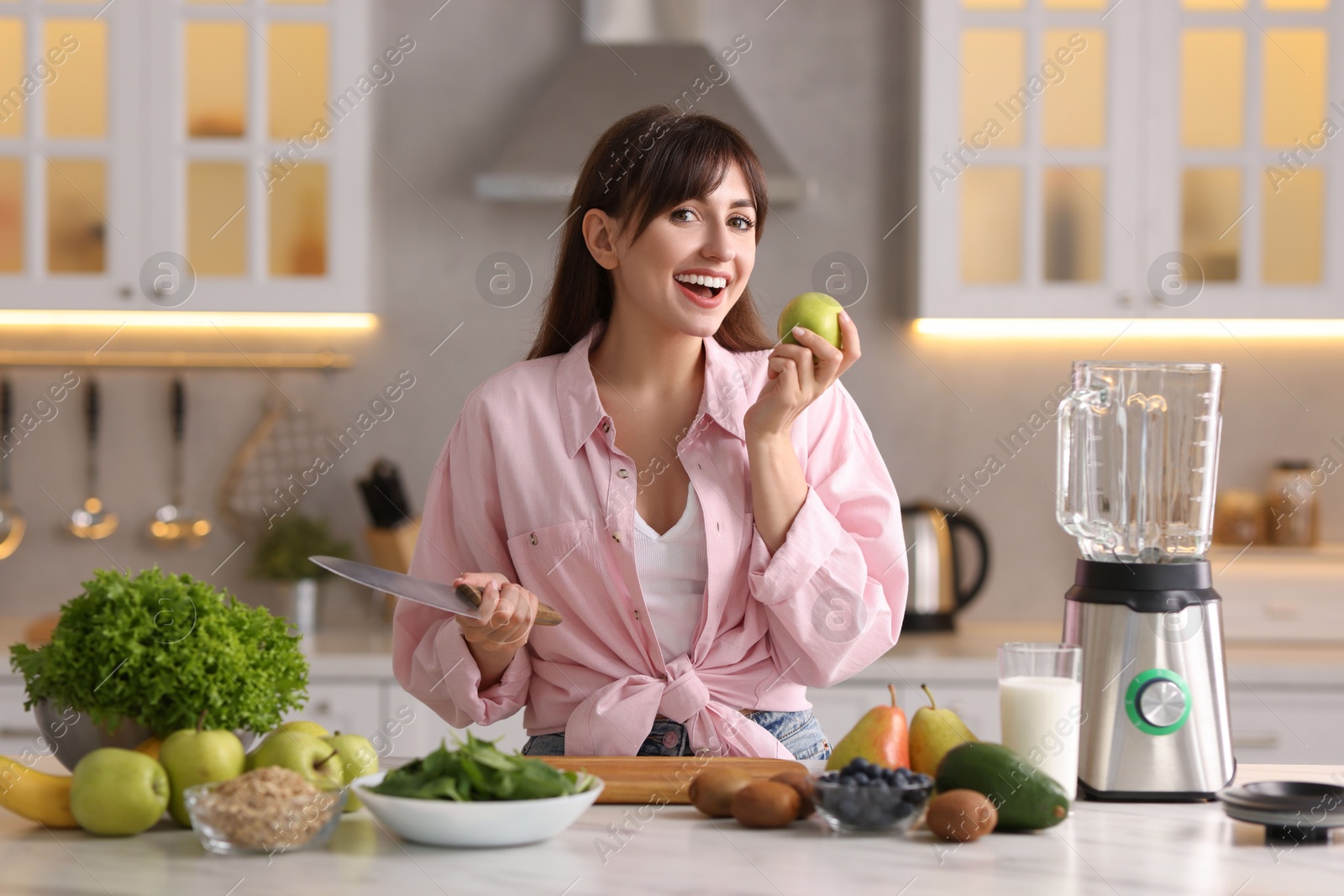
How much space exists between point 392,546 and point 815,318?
1724 mm

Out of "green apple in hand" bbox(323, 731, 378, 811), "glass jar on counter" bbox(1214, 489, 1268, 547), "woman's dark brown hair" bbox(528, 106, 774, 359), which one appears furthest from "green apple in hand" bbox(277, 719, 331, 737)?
"glass jar on counter" bbox(1214, 489, 1268, 547)

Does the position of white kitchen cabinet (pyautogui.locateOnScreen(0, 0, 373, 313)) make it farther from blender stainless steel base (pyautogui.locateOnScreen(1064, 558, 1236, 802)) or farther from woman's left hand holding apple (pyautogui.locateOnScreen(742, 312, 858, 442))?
blender stainless steel base (pyautogui.locateOnScreen(1064, 558, 1236, 802))

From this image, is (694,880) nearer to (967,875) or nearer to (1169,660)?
(967,875)

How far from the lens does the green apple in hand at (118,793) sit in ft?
3.45

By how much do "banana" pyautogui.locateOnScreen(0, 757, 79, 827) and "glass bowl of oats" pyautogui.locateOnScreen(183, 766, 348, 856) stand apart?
137 millimetres

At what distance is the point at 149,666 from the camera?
1.08 meters

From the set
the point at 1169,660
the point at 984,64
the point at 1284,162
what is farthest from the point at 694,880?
the point at 1284,162

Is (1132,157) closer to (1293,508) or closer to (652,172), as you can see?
(1293,508)

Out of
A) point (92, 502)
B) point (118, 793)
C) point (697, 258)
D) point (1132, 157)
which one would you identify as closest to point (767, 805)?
point (118, 793)

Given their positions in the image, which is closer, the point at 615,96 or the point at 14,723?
the point at 14,723

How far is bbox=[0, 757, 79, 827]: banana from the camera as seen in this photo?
108 cm

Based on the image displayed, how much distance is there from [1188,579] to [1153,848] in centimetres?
30

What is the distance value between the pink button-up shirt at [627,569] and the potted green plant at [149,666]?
38 centimetres

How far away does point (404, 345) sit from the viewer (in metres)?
3.14
